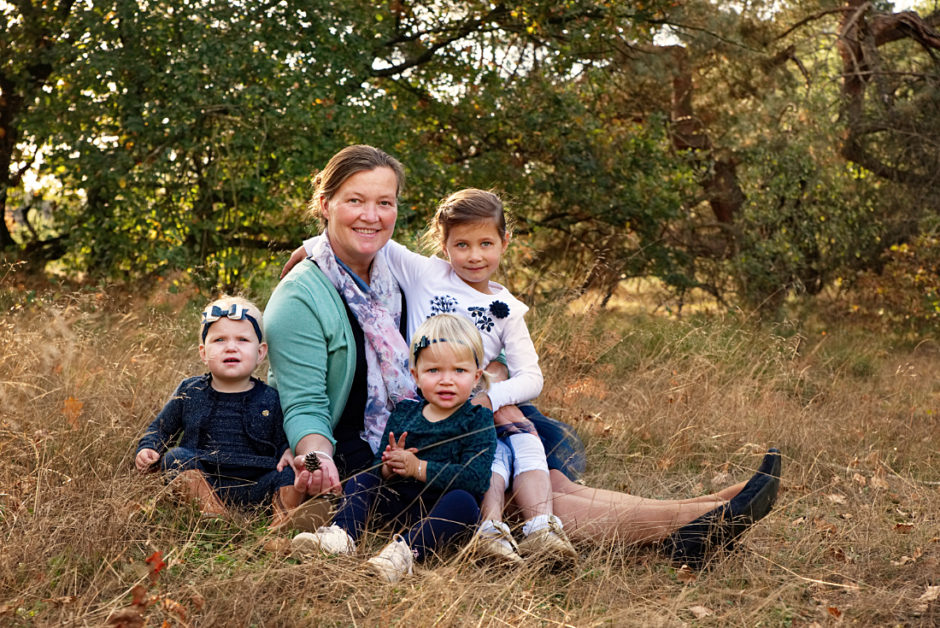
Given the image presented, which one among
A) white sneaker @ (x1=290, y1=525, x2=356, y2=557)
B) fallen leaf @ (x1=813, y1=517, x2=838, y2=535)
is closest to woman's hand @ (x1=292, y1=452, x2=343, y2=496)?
white sneaker @ (x1=290, y1=525, x2=356, y2=557)

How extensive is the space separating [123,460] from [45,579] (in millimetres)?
942

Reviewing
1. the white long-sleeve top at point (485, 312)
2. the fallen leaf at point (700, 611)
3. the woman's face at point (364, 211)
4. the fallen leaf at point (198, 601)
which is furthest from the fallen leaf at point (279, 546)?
the fallen leaf at point (700, 611)

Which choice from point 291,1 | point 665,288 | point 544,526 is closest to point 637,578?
point 544,526

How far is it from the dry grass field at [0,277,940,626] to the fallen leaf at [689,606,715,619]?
16 millimetres

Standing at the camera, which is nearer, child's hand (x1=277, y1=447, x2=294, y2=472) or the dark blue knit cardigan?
child's hand (x1=277, y1=447, x2=294, y2=472)

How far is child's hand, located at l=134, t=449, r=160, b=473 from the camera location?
3391 millimetres

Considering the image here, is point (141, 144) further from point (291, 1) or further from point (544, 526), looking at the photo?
point (544, 526)

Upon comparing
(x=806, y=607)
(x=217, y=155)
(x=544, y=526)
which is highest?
(x=217, y=155)

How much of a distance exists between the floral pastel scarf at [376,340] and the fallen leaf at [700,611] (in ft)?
4.24

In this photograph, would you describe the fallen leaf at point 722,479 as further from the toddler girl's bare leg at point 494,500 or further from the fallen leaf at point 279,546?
the fallen leaf at point 279,546

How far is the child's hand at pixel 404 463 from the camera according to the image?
319cm

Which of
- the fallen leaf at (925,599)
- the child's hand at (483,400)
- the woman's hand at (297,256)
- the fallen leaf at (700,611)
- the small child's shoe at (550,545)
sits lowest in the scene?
the fallen leaf at (925,599)

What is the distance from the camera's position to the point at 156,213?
7.29m

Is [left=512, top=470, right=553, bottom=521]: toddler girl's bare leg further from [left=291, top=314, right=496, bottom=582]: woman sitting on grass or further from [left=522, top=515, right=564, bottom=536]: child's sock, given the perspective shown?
[left=291, top=314, right=496, bottom=582]: woman sitting on grass
